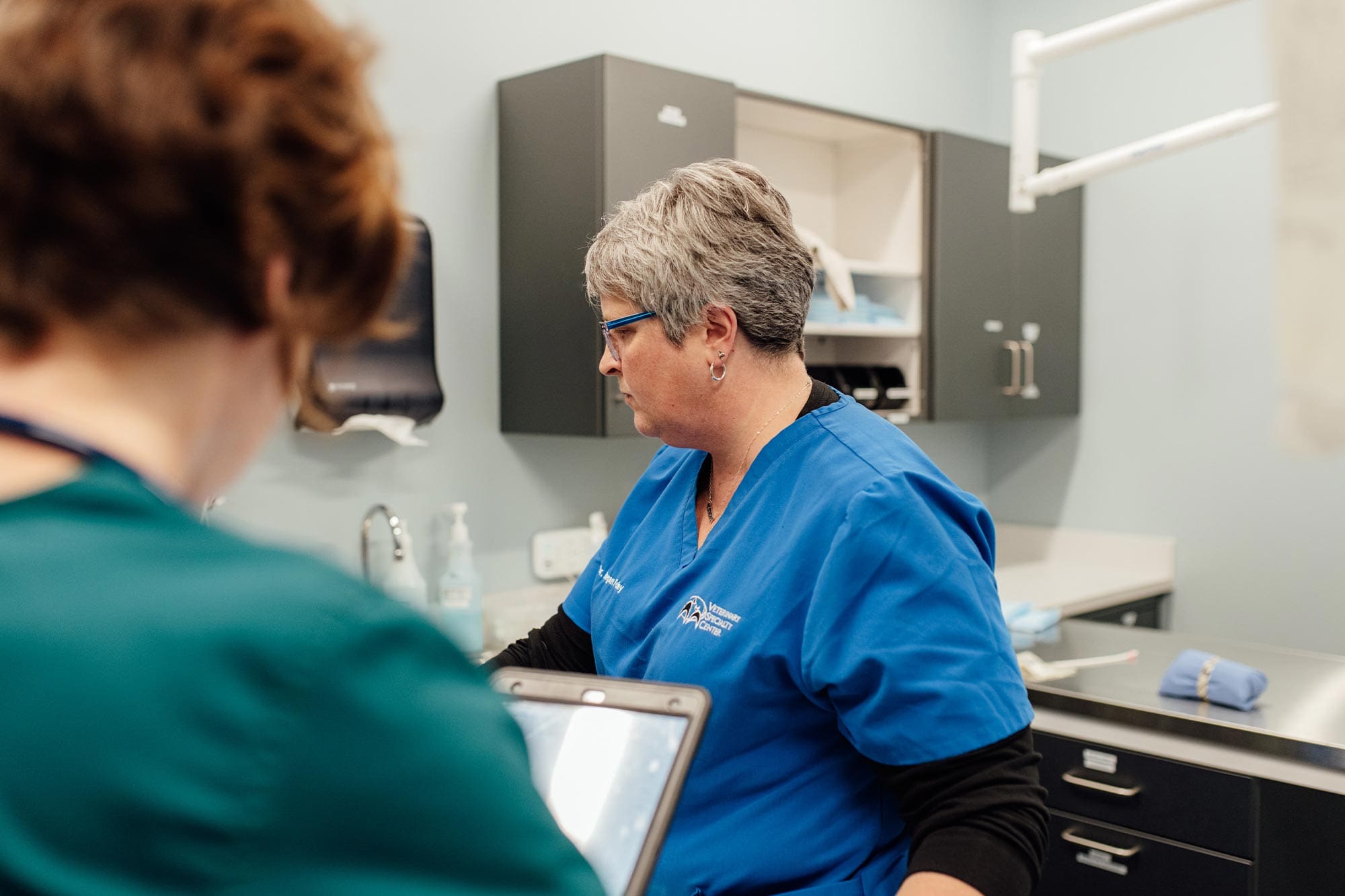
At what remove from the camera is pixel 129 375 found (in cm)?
43

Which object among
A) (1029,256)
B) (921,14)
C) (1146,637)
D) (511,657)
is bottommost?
(1146,637)

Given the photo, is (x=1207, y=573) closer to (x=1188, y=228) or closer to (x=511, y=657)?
(x=1188, y=228)

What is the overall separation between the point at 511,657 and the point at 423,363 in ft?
3.44

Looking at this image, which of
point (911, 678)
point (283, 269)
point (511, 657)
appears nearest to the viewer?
point (283, 269)

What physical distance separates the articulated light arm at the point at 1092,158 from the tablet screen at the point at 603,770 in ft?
5.38

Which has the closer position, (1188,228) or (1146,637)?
(1146,637)

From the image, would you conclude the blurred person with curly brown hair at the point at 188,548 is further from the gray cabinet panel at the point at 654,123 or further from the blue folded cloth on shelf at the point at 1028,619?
the blue folded cloth on shelf at the point at 1028,619

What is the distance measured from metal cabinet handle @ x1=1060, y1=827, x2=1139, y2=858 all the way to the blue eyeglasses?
4.37 feet

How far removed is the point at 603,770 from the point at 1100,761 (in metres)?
1.48

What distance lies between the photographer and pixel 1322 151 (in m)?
0.33

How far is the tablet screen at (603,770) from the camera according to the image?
2.53 feet

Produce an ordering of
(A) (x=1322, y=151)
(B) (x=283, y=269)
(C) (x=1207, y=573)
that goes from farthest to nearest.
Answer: (C) (x=1207, y=573)
(B) (x=283, y=269)
(A) (x=1322, y=151)

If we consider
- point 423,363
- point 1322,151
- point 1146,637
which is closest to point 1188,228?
point 1146,637

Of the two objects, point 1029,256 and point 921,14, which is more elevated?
point 921,14
